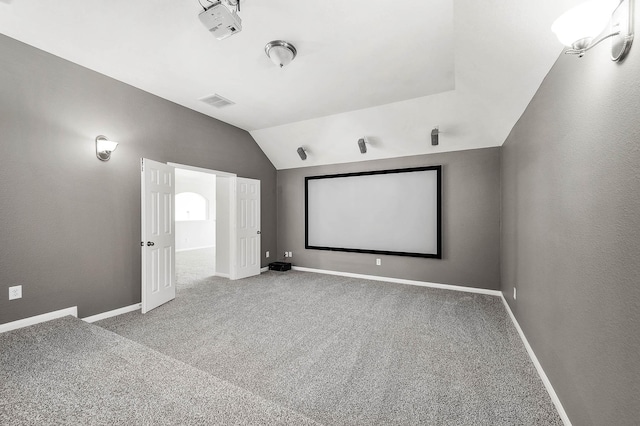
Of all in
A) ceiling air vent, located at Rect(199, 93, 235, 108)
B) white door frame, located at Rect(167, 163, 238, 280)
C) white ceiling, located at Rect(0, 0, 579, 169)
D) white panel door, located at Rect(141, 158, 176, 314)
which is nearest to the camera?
white ceiling, located at Rect(0, 0, 579, 169)

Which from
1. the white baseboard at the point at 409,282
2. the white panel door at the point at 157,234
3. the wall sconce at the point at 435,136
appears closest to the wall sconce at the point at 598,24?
the wall sconce at the point at 435,136

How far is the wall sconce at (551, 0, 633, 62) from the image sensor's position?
41.9 inches

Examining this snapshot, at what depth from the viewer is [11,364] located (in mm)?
1931

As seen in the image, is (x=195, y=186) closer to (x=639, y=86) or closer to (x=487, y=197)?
(x=487, y=197)

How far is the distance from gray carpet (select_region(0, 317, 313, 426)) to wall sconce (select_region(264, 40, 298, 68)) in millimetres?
2733

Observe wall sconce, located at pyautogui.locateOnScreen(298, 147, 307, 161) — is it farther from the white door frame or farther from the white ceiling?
the white door frame

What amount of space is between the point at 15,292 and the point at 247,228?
312cm

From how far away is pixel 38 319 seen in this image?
2662 millimetres

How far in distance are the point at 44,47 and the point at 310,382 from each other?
402cm

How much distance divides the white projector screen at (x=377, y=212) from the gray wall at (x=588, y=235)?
2210 mm

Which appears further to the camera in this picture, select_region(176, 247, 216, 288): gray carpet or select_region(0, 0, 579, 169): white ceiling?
select_region(176, 247, 216, 288): gray carpet

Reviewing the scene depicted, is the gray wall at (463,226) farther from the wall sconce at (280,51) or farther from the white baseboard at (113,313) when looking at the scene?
the white baseboard at (113,313)

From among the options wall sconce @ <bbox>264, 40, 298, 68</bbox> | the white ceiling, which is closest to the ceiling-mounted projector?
the white ceiling

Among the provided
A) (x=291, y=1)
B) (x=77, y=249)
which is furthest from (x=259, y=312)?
(x=291, y=1)
